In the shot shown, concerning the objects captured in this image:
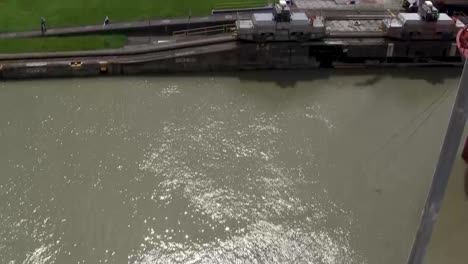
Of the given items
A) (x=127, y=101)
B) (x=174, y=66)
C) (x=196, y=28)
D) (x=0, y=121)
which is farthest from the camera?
(x=196, y=28)

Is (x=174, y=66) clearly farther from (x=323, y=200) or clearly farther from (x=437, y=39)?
(x=437, y=39)

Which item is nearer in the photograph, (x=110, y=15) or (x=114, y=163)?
(x=114, y=163)

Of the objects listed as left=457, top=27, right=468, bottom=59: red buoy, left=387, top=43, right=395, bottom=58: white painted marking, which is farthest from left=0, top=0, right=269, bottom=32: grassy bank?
left=457, top=27, right=468, bottom=59: red buoy

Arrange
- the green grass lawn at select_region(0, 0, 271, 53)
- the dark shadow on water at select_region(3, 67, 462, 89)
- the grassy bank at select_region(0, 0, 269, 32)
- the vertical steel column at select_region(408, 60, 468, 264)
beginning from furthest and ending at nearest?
the grassy bank at select_region(0, 0, 269, 32) → the green grass lawn at select_region(0, 0, 271, 53) → the dark shadow on water at select_region(3, 67, 462, 89) → the vertical steel column at select_region(408, 60, 468, 264)

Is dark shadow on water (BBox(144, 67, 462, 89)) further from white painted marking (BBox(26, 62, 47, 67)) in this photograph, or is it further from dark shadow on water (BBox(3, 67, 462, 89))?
white painted marking (BBox(26, 62, 47, 67))

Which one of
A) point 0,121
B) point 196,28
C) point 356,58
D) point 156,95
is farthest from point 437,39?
point 0,121

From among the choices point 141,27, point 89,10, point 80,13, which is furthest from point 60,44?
point 141,27
